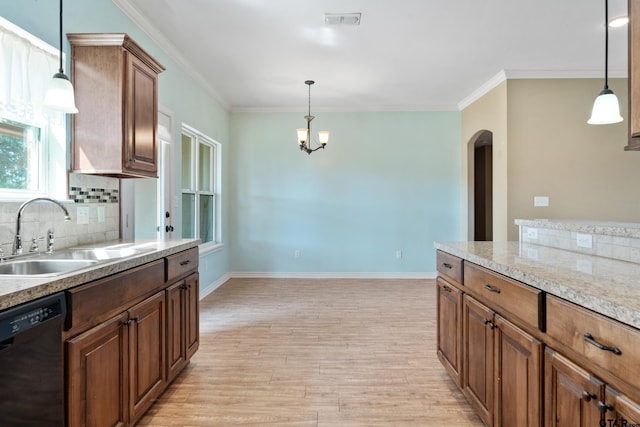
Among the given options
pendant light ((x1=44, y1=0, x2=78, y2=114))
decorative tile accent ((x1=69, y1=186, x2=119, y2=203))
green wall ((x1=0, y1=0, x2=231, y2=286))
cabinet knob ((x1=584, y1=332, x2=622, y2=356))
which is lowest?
cabinet knob ((x1=584, y1=332, x2=622, y2=356))

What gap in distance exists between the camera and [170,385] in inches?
87.7

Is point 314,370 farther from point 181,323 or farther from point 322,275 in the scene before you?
point 322,275

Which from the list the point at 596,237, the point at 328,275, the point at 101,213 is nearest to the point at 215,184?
the point at 328,275

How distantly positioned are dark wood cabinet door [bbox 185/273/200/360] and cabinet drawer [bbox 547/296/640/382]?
82.9 inches

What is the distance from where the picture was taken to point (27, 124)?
1907mm

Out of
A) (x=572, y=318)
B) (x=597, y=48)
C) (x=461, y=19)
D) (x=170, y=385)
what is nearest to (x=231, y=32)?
(x=461, y=19)

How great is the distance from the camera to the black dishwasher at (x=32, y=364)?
1.00 m

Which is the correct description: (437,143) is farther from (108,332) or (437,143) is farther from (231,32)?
(108,332)

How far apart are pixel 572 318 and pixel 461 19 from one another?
2722mm

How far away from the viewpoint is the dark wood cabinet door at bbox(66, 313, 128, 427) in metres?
1.25

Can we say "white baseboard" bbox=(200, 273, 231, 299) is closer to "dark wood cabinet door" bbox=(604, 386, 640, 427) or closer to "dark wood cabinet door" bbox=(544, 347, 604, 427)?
"dark wood cabinet door" bbox=(544, 347, 604, 427)

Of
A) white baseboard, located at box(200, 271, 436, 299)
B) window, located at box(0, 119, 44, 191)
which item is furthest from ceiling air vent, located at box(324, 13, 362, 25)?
white baseboard, located at box(200, 271, 436, 299)

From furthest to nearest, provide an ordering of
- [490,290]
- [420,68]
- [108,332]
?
[420,68], [490,290], [108,332]

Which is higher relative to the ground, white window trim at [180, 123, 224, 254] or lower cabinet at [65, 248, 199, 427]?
white window trim at [180, 123, 224, 254]
